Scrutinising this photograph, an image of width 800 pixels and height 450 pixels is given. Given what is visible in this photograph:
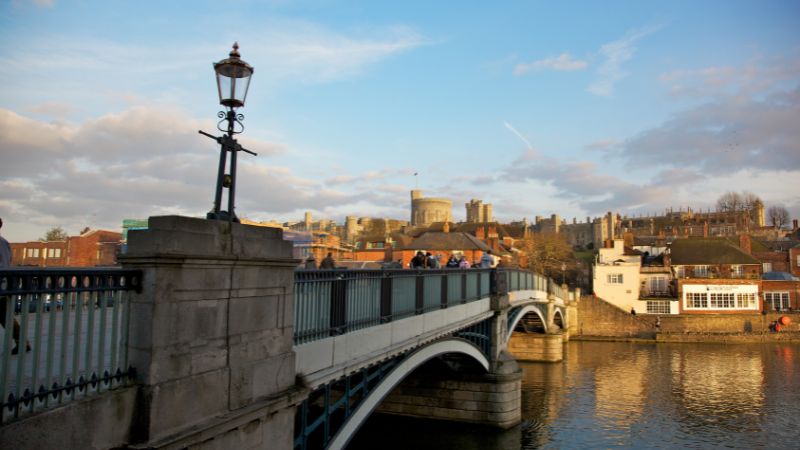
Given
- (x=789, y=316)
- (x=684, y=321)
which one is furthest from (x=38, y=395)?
(x=789, y=316)

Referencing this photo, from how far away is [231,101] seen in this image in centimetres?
607

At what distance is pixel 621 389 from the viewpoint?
2880cm

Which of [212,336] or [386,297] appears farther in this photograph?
[386,297]

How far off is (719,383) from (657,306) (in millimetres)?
23766

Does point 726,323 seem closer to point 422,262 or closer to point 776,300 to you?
point 776,300

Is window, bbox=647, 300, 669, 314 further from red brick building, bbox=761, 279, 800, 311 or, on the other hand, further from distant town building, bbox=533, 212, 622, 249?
distant town building, bbox=533, 212, 622, 249

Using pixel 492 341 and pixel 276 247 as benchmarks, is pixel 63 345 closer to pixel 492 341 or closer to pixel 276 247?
pixel 276 247

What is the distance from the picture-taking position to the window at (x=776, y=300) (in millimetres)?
51781

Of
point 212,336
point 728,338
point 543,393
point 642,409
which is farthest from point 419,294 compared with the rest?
point 728,338

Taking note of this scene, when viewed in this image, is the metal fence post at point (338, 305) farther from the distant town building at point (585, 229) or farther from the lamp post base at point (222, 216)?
the distant town building at point (585, 229)

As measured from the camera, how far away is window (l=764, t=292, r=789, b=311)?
5178 centimetres

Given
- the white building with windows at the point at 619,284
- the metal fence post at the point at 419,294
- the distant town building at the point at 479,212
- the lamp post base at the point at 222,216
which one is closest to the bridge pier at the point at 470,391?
the metal fence post at the point at 419,294

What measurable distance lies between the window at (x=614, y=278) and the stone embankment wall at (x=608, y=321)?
4.84 meters

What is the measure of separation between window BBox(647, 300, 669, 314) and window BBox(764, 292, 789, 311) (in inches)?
361
